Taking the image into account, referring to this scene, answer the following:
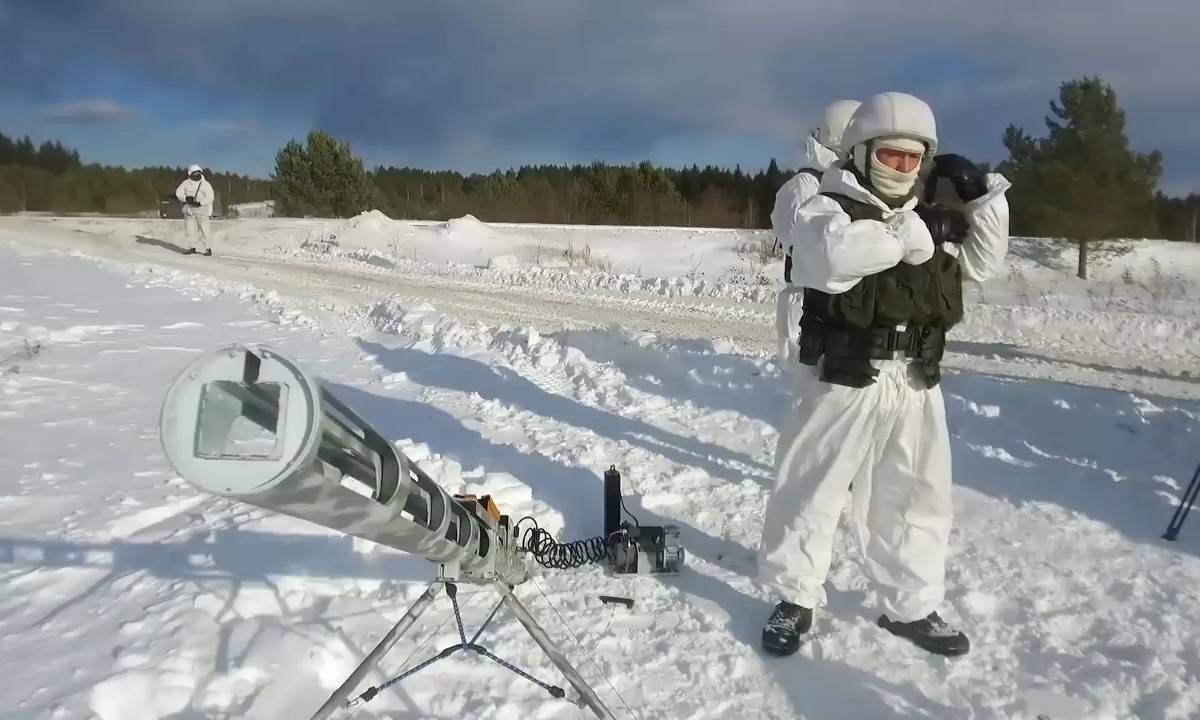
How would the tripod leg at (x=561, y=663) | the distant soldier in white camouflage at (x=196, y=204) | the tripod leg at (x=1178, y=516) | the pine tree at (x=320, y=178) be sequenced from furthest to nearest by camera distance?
1. the pine tree at (x=320, y=178)
2. the distant soldier in white camouflage at (x=196, y=204)
3. the tripod leg at (x=1178, y=516)
4. the tripod leg at (x=561, y=663)

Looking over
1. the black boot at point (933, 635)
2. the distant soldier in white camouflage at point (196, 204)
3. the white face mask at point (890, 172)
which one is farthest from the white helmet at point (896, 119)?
the distant soldier in white camouflage at point (196, 204)

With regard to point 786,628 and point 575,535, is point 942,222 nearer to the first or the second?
point 786,628

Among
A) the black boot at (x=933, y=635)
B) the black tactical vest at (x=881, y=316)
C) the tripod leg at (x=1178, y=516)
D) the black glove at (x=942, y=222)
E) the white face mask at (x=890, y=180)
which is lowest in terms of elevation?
the black boot at (x=933, y=635)

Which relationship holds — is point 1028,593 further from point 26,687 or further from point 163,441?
point 26,687

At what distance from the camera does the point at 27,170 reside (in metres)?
33.1

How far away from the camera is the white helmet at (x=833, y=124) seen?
4.14 metres

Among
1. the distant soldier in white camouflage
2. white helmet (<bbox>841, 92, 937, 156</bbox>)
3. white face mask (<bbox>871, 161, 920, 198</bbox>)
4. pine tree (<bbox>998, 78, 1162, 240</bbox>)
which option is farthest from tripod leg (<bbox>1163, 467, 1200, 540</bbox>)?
pine tree (<bbox>998, 78, 1162, 240</bbox>)

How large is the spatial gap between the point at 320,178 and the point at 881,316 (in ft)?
124

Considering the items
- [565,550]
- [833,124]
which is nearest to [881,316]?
[833,124]

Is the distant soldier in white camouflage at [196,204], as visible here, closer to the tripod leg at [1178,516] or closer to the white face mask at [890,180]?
the white face mask at [890,180]

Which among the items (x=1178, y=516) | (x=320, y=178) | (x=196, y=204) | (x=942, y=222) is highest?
(x=320, y=178)

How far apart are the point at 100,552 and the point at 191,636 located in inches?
40.9

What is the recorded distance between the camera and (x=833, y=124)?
4.17 metres

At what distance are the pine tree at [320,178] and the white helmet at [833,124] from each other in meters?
35.6
